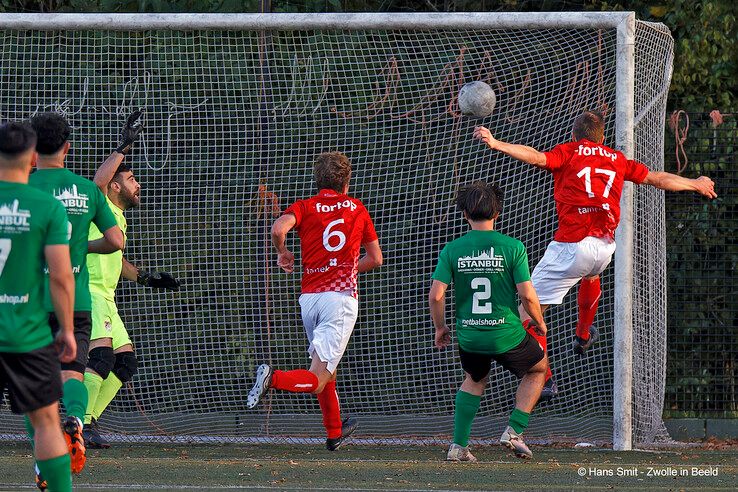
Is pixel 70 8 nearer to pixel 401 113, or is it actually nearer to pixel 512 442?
pixel 401 113

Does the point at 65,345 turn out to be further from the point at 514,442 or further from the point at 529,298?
the point at 514,442

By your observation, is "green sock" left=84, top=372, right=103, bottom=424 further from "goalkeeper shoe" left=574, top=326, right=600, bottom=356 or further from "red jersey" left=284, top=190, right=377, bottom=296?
"goalkeeper shoe" left=574, top=326, right=600, bottom=356

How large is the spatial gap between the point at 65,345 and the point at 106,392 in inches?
134

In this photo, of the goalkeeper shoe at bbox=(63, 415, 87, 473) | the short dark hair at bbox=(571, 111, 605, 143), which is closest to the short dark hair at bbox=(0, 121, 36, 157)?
the goalkeeper shoe at bbox=(63, 415, 87, 473)

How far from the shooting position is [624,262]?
8.53 m

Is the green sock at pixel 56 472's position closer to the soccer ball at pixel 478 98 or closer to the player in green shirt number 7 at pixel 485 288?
the player in green shirt number 7 at pixel 485 288

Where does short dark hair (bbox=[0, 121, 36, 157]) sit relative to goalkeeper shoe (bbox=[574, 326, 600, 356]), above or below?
above

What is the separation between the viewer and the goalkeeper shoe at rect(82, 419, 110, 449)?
8.35 meters

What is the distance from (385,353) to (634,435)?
81.5 inches

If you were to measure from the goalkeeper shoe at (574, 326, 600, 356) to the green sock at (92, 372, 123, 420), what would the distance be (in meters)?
3.19

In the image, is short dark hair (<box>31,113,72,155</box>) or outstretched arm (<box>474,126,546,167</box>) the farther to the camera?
outstretched arm (<box>474,126,546,167</box>)

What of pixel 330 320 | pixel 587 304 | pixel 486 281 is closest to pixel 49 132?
pixel 330 320

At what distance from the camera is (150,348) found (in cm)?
981

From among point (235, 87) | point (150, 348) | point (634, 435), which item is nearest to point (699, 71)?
point (634, 435)
